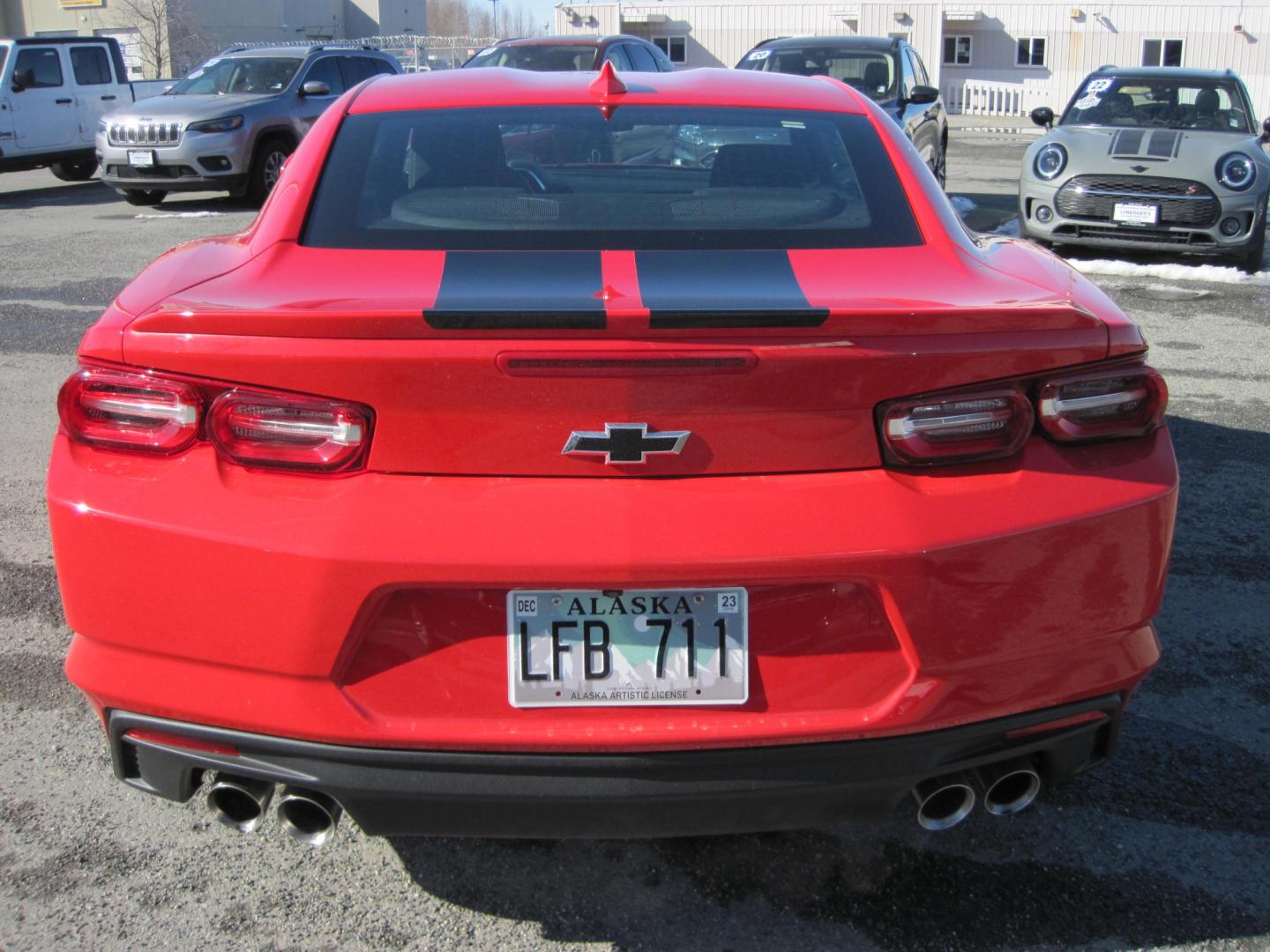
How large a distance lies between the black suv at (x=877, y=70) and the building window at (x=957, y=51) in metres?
32.1

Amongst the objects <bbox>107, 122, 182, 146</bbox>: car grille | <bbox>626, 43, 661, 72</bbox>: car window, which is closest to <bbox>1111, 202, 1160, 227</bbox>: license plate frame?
<bbox>626, 43, 661, 72</bbox>: car window

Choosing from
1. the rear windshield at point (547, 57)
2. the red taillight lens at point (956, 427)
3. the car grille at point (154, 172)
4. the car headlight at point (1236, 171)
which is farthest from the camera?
the car grille at point (154, 172)

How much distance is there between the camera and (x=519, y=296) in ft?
6.63

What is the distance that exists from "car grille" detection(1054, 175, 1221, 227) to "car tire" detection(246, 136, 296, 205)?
8247 millimetres

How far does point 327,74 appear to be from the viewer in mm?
14562

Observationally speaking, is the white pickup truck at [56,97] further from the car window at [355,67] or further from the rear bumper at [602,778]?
the rear bumper at [602,778]

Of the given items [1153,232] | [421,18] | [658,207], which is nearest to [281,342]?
[658,207]

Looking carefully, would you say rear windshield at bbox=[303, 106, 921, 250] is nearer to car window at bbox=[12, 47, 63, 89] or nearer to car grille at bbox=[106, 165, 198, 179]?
car grille at bbox=[106, 165, 198, 179]

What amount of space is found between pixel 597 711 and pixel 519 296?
0.68 meters

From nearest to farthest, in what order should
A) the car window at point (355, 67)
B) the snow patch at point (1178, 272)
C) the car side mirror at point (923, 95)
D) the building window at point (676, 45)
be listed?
the snow patch at point (1178, 272) → the car side mirror at point (923, 95) → the car window at point (355, 67) → the building window at point (676, 45)

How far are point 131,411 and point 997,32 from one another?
4381 centimetres

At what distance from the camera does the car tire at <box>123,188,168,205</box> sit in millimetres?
13976

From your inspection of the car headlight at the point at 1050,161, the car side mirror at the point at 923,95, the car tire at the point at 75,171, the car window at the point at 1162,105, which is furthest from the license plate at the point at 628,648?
the car tire at the point at 75,171

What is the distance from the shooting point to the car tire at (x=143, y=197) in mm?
13976
